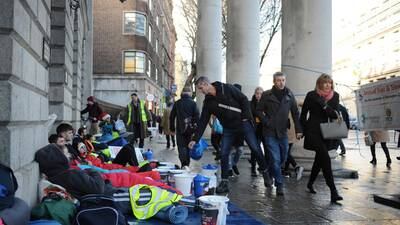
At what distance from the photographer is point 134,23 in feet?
146

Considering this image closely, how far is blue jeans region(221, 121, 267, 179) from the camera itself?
808 cm

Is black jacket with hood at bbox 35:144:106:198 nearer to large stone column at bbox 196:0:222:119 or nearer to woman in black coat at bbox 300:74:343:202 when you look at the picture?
woman in black coat at bbox 300:74:343:202

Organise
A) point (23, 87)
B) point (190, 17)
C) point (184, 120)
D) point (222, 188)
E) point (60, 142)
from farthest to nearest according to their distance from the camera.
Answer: point (190, 17) < point (184, 120) < point (222, 188) < point (60, 142) < point (23, 87)

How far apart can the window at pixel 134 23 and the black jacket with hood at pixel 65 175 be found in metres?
39.8

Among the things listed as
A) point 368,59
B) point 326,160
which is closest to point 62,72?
point 326,160

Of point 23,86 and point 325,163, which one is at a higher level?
point 23,86

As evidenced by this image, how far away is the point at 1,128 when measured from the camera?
3.82 m

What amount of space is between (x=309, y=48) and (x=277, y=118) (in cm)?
307

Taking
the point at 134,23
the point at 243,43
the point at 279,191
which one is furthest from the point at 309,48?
the point at 134,23

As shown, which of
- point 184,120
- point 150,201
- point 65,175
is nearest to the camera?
point 65,175

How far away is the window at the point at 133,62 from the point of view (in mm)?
44031

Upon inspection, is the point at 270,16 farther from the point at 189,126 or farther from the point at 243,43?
the point at 189,126

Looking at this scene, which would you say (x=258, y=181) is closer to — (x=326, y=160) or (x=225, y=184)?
(x=225, y=184)

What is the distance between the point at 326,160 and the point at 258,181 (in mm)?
2290
